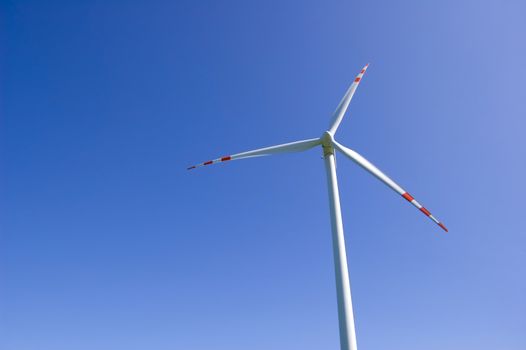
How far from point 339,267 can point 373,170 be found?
1008 cm

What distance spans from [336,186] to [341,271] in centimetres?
666

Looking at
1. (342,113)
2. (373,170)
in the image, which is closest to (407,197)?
(373,170)

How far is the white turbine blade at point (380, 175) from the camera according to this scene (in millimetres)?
26891

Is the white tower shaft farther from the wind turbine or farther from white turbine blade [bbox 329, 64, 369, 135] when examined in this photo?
white turbine blade [bbox 329, 64, 369, 135]

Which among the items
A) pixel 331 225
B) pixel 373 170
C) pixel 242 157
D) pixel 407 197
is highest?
pixel 242 157

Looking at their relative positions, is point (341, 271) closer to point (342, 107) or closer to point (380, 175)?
point (380, 175)

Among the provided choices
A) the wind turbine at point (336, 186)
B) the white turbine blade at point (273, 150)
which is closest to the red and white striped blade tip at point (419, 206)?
the wind turbine at point (336, 186)

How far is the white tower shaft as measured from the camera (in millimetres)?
19284

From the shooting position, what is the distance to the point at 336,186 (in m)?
25.4

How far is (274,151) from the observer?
29.9 m

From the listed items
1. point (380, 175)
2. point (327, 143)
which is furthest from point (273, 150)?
point (380, 175)

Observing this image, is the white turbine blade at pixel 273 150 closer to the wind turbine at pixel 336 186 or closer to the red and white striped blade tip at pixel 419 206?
the wind turbine at pixel 336 186

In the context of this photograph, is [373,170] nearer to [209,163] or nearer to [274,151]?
[274,151]

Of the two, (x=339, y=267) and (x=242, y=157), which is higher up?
(x=242, y=157)
